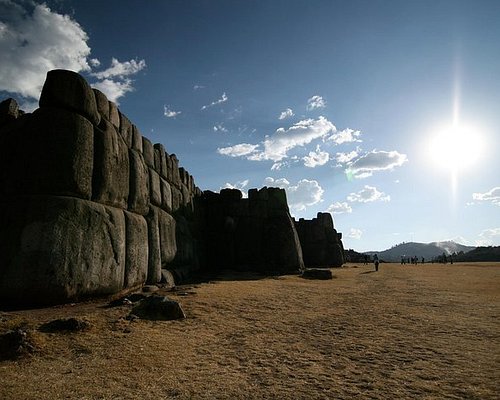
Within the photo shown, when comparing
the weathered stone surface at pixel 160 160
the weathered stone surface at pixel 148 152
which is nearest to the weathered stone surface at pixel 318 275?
the weathered stone surface at pixel 160 160

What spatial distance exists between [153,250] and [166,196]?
12.0 ft

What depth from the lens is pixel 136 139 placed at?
12.3 m

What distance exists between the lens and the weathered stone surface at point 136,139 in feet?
39.7

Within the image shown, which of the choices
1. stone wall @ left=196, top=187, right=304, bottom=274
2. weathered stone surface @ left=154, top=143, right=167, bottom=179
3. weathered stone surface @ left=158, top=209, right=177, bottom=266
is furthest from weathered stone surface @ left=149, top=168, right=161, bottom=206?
A: stone wall @ left=196, top=187, right=304, bottom=274

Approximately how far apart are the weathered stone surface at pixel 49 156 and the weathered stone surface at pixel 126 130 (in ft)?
9.67

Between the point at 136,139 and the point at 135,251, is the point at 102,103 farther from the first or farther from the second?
the point at 135,251

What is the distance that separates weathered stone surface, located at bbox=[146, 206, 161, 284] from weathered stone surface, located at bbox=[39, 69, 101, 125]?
4438 mm

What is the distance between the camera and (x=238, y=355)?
5.33 m

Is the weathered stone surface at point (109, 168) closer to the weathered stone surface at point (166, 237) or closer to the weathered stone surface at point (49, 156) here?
the weathered stone surface at point (49, 156)

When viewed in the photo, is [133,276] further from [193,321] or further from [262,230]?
[262,230]

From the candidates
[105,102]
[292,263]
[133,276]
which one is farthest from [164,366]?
[292,263]

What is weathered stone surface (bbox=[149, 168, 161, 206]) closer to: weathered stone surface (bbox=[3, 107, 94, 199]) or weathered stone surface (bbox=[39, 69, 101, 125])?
weathered stone surface (bbox=[39, 69, 101, 125])

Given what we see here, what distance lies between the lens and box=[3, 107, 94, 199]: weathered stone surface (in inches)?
293

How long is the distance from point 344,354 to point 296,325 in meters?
1.88
